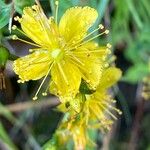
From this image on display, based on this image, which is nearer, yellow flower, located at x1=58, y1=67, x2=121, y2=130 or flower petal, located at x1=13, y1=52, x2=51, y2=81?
flower petal, located at x1=13, y1=52, x2=51, y2=81

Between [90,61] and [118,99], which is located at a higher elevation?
[90,61]

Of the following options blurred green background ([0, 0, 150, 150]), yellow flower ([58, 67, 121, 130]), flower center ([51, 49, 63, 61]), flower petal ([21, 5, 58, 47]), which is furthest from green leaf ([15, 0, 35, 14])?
blurred green background ([0, 0, 150, 150])

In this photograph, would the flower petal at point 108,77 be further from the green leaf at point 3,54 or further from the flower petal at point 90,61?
the green leaf at point 3,54

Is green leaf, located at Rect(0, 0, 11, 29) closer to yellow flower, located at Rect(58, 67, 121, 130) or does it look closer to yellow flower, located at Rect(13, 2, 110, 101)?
yellow flower, located at Rect(13, 2, 110, 101)

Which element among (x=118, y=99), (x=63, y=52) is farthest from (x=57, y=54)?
(x=118, y=99)

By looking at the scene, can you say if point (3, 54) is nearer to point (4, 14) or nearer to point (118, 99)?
point (4, 14)

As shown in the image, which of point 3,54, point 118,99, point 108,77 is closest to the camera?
point 3,54

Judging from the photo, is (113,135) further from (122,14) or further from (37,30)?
(37,30)
